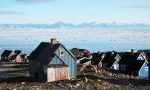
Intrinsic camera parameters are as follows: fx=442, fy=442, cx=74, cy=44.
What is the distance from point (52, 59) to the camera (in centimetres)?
5984

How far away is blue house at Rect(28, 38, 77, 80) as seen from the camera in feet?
198

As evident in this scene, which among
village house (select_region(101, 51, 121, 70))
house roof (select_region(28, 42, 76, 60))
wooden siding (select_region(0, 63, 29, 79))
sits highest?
house roof (select_region(28, 42, 76, 60))

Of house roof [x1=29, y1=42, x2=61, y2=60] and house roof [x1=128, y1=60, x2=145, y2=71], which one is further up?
house roof [x1=29, y1=42, x2=61, y2=60]

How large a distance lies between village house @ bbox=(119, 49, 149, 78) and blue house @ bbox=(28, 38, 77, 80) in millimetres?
22944

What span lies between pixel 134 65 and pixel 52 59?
27752 mm

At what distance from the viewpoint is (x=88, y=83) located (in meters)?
56.3

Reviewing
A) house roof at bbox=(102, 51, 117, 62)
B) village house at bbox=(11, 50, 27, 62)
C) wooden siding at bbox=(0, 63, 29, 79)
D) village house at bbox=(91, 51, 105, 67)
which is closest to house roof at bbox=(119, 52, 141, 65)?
house roof at bbox=(102, 51, 117, 62)

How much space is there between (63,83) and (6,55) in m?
64.2

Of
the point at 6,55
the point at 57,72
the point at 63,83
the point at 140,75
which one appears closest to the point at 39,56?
the point at 57,72

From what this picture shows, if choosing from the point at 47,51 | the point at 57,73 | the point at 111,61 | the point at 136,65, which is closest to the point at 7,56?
the point at 111,61

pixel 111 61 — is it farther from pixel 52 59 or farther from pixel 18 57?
pixel 52 59

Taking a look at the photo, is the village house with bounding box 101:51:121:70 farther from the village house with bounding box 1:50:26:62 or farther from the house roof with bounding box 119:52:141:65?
the village house with bounding box 1:50:26:62

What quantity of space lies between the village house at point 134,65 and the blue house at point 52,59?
22944mm

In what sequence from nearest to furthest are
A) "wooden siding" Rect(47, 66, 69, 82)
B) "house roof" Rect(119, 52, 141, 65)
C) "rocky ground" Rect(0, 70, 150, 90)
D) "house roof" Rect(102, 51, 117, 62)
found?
"rocky ground" Rect(0, 70, 150, 90) < "wooden siding" Rect(47, 66, 69, 82) < "house roof" Rect(119, 52, 141, 65) < "house roof" Rect(102, 51, 117, 62)
